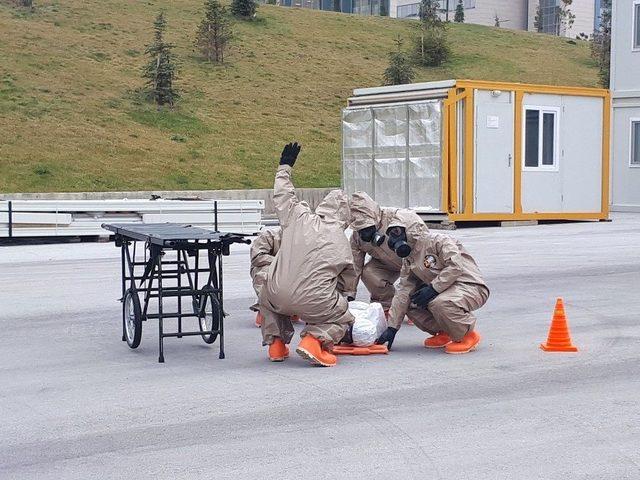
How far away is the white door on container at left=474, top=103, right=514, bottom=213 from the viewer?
25719 millimetres

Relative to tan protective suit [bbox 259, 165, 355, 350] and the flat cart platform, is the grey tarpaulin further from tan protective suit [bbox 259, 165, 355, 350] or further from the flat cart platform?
tan protective suit [bbox 259, 165, 355, 350]

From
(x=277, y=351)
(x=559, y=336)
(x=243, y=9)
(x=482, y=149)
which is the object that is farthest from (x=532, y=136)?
(x=243, y=9)

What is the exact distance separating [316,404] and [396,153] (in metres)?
18.9

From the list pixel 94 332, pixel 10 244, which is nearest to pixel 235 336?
pixel 94 332

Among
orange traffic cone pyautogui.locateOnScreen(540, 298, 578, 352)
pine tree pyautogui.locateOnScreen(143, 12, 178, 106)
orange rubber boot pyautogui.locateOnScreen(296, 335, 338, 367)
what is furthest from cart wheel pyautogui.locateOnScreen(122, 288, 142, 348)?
pine tree pyautogui.locateOnScreen(143, 12, 178, 106)

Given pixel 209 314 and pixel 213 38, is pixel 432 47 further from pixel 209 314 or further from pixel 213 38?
pixel 209 314

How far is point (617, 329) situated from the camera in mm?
11461

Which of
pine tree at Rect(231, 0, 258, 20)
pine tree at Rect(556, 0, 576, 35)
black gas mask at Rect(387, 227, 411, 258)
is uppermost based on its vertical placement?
pine tree at Rect(556, 0, 576, 35)

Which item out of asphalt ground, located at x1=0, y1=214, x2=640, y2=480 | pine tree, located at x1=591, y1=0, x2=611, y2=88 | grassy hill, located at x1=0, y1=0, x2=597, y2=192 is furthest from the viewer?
pine tree, located at x1=591, y1=0, x2=611, y2=88

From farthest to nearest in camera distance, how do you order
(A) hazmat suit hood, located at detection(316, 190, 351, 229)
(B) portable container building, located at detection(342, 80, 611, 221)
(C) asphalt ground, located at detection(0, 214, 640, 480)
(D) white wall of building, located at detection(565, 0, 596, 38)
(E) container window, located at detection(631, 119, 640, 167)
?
(D) white wall of building, located at detection(565, 0, 596, 38) → (E) container window, located at detection(631, 119, 640, 167) → (B) portable container building, located at detection(342, 80, 611, 221) → (A) hazmat suit hood, located at detection(316, 190, 351, 229) → (C) asphalt ground, located at detection(0, 214, 640, 480)

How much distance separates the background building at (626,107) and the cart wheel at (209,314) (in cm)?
2355

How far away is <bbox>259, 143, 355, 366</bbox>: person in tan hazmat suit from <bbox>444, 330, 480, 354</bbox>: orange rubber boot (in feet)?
3.46

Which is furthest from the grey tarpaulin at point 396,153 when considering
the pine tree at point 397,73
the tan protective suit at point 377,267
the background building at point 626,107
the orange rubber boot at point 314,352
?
the pine tree at point 397,73

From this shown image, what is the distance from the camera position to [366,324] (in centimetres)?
1019
